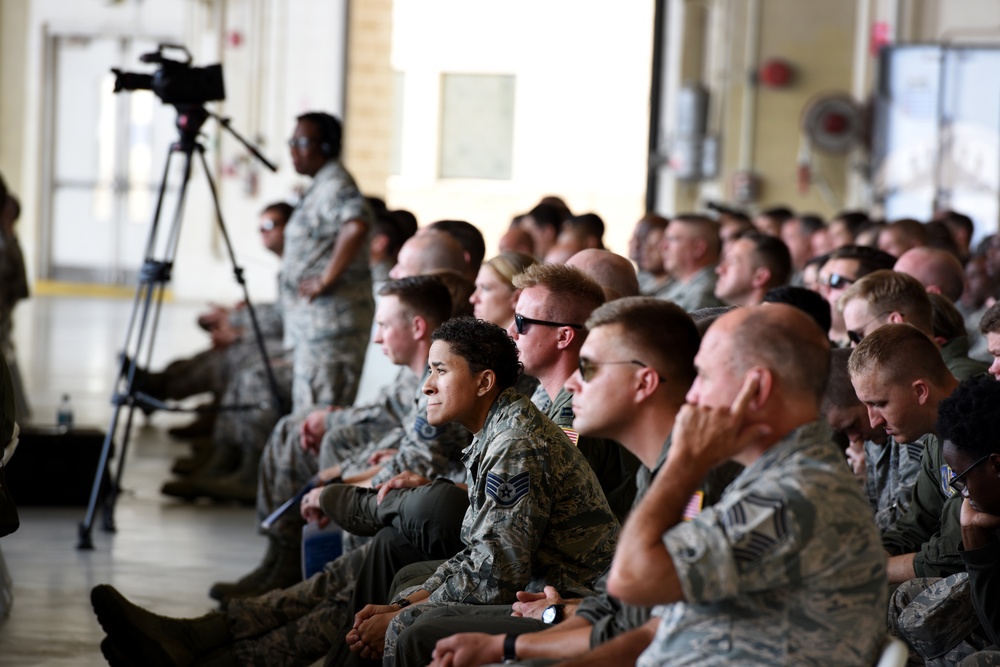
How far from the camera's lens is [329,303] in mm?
5641

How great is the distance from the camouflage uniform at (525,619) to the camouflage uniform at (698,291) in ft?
12.0

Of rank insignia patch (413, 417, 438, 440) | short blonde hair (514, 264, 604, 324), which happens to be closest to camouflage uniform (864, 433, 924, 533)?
short blonde hair (514, 264, 604, 324)

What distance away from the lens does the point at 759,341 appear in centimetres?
185

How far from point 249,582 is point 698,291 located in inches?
108

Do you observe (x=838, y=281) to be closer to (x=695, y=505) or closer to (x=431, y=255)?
(x=431, y=255)

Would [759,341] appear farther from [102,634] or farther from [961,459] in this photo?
[102,634]

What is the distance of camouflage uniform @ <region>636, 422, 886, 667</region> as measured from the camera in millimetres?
1715

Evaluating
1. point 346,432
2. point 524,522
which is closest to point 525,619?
point 524,522

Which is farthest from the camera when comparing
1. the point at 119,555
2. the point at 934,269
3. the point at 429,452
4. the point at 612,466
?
the point at 119,555

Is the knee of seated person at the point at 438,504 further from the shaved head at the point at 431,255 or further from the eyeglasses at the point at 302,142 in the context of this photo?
the eyeglasses at the point at 302,142

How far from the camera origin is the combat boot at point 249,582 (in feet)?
14.2

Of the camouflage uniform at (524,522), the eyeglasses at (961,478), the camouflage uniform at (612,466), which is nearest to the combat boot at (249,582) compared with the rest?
the camouflage uniform at (612,466)

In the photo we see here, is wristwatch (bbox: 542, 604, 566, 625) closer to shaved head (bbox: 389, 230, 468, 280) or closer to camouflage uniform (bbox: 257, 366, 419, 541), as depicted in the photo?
camouflage uniform (bbox: 257, 366, 419, 541)

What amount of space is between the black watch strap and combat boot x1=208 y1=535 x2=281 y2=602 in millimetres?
2225
